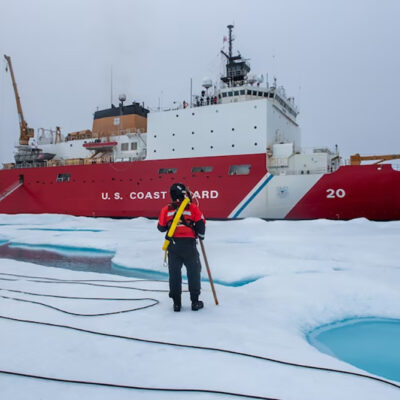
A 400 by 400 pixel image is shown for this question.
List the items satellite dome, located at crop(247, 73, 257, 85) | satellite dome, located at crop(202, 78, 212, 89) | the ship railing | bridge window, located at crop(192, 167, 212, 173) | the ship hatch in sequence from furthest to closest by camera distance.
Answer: the ship hatch, satellite dome, located at crop(202, 78, 212, 89), satellite dome, located at crop(247, 73, 257, 85), bridge window, located at crop(192, 167, 212, 173), the ship railing

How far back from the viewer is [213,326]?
92.9 inches

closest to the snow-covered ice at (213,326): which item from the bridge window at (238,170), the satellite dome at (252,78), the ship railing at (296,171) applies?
the ship railing at (296,171)

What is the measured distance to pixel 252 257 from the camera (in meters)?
5.00

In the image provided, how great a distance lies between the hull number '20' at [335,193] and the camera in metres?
9.88

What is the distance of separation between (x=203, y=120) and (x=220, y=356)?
35.1 ft

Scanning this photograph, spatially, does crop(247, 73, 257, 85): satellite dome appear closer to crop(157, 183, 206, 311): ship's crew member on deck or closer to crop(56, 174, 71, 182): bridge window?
crop(56, 174, 71, 182): bridge window

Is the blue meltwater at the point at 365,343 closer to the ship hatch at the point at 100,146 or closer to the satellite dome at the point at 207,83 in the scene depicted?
the satellite dome at the point at 207,83

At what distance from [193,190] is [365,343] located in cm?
915

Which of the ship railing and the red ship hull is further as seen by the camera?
the ship railing

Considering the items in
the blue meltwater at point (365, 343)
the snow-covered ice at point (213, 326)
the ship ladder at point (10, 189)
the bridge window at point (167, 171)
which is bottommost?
the blue meltwater at point (365, 343)

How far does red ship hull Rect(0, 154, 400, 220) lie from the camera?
9.73 m

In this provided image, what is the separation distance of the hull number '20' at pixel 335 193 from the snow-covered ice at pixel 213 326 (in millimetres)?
4462

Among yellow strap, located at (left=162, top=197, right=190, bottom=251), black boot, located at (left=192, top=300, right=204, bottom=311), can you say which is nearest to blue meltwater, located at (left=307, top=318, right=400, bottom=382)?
black boot, located at (left=192, top=300, right=204, bottom=311)

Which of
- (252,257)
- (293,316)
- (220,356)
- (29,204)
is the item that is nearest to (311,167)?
(252,257)
